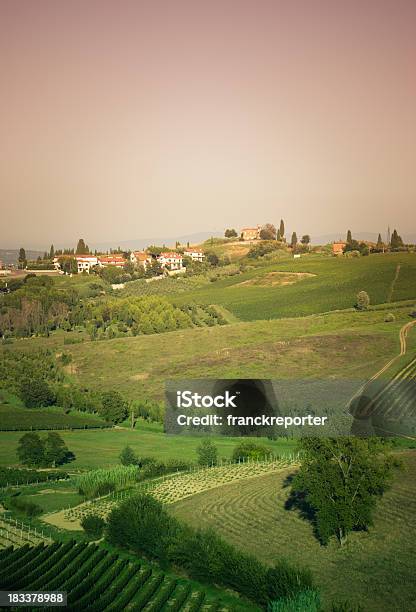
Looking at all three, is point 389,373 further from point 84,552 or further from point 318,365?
point 84,552

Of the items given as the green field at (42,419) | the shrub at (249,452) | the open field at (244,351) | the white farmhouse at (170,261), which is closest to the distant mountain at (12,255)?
the white farmhouse at (170,261)

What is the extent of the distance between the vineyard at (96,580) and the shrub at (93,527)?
1.88 m

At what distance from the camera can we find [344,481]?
30047 mm

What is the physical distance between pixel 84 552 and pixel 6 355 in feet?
145

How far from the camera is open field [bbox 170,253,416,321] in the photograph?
8512cm

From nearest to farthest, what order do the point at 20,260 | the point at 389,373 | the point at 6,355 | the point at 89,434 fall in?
Answer: the point at 89,434
the point at 389,373
the point at 6,355
the point at 20,260

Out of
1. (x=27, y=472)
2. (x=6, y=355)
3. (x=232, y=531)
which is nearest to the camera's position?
(x=232, y=531)

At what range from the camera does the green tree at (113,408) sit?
5600 centimetres

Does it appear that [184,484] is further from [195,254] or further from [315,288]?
[195,254]

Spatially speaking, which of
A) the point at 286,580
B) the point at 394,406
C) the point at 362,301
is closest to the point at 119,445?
the point at 394,406

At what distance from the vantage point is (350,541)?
29.5 m

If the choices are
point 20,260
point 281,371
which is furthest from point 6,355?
point 20,260

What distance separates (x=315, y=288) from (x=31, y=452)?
176 feet

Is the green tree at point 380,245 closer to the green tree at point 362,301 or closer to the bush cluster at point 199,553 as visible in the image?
the green tree at point 362,301
